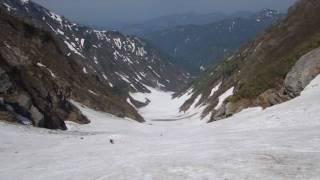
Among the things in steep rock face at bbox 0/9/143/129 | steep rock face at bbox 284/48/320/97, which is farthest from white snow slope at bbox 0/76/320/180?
steep rock face at bbox 0/9/143/129

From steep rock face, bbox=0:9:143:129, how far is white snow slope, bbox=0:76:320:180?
1398 centimetres

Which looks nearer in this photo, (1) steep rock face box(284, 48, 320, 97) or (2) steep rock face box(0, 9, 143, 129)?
(1) steep rock face box(284, 48, 320, 97)

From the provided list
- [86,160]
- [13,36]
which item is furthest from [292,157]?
[13,36]

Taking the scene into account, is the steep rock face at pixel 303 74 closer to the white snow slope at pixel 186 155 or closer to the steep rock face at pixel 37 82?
the white snow slope at pixel 186 155

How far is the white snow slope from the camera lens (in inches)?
779

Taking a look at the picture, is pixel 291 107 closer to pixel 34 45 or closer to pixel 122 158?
pixel 122 158

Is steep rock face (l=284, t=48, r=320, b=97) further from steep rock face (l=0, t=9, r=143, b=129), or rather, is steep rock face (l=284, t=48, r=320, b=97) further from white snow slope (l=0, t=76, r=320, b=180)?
steep rock face (l=0, t=9, r=143, b=129)

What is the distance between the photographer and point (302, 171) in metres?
19.1

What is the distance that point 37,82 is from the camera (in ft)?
221

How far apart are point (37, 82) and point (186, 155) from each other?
4746 centimetres

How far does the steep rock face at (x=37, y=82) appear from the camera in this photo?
50688 mm

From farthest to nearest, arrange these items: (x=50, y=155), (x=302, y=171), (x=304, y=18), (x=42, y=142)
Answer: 1. (x=304, y=18)
2. (x=42, y=142)
3. (x=50, y=155)
4. (x=302, y=171)

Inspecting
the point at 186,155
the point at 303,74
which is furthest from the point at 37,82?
the point at 186,155

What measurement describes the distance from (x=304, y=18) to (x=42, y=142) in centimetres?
6458
